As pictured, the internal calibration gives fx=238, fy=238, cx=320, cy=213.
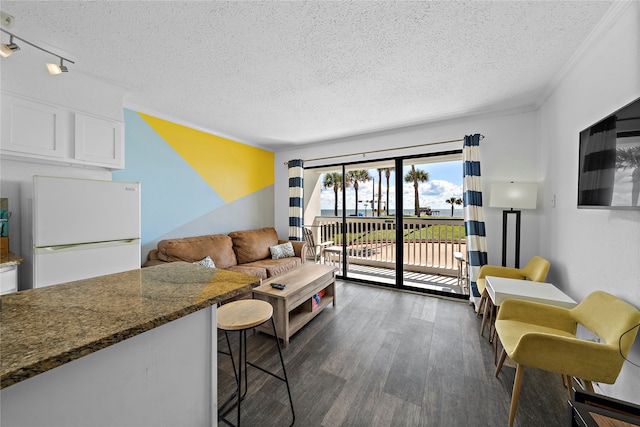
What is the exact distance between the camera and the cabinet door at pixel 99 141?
2.21 meters

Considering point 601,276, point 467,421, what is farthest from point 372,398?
point 601,276

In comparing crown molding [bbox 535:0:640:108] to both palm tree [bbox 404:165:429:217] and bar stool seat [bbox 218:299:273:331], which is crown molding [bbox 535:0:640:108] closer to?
palm tree [bbox 404:165:429:217]

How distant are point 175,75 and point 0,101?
1242 millimetres

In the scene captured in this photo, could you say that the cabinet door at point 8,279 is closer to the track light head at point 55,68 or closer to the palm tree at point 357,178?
the track light head at point 55,68

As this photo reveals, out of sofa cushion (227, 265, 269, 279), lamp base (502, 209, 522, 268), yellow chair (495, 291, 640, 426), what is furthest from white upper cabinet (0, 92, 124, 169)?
lamp base (502, 209, 522, 268)

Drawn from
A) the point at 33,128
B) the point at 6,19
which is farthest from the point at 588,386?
the point at 33,128

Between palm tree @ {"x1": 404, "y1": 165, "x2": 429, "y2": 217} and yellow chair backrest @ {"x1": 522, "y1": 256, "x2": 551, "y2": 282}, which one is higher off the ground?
palm tree @ {"x1": 404, "y1": 165, "x2": 429, "y2": 217}

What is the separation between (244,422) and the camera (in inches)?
58.8

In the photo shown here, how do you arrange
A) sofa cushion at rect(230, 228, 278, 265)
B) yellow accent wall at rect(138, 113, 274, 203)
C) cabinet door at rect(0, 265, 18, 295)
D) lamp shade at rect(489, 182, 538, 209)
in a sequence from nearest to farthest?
cabinet door at rect(0, 265, 18, 295) < lamp shade at rect(489, 182, 538, 209) < yellow accent wall at rect(138, 113, 274, 203) < sofa cushion at rect(230, 228, 278, 265)

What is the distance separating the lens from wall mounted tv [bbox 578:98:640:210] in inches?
51.6

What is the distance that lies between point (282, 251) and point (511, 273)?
313cm

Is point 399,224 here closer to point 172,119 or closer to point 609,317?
point 609,317

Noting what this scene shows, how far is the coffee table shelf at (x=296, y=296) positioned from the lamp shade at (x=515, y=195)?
218 centimetres

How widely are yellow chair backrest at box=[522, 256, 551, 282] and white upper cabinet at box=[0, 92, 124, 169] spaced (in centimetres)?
440
